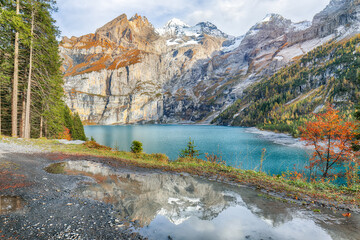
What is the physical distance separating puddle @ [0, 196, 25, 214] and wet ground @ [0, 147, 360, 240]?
2 centimetres

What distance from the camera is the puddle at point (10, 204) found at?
4.93 meters

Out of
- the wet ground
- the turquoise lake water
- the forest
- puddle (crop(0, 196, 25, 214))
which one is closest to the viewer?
the wet ground

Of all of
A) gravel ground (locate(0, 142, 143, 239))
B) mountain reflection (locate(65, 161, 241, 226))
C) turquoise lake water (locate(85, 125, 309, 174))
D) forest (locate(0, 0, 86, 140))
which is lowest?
turquoise lake water (locate(85, 125, 309, 174))

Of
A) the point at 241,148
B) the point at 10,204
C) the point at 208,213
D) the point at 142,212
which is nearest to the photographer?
the point at 10,204

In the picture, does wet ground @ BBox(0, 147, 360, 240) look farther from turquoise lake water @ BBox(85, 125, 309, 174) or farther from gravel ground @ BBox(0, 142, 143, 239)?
turquoise lake water @ BBox(85, 125, 309, 174)

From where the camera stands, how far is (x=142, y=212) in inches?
231

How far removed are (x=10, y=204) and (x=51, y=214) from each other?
1.44 meters

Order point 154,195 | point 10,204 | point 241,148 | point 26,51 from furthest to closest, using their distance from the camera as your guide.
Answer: point 241,148 < point 26,51 < point 154,195 < point 10,204

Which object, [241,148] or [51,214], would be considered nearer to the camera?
[51,214]

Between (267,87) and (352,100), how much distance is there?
282 feet

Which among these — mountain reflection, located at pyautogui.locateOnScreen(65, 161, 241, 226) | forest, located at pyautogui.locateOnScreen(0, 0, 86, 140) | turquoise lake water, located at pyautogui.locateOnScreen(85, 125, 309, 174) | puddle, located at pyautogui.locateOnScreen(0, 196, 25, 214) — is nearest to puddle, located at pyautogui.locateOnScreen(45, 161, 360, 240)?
mountain reflection, located at pyautogui.locateOnScreen(65, 161, 241, 226)

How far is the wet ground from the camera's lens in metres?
4.60

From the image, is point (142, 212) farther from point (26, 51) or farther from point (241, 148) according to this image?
point (241, 148)

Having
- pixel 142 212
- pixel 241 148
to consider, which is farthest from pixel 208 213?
pixel 241 148
